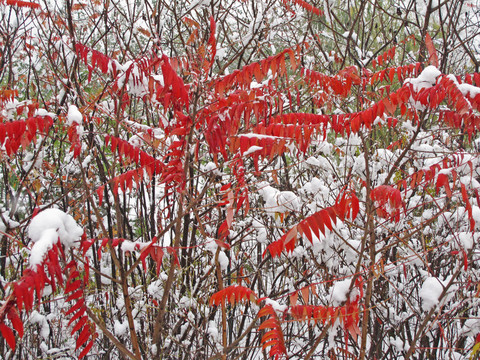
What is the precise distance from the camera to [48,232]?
62.6 inches

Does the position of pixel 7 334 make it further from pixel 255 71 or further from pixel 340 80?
pixel 340 80

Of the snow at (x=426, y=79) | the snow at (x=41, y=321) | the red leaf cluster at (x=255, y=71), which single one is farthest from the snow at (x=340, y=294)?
the snow at (x=41, y=321)

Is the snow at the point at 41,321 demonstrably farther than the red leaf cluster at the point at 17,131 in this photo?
Yes

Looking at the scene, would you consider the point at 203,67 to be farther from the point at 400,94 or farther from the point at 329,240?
the point at 329,240

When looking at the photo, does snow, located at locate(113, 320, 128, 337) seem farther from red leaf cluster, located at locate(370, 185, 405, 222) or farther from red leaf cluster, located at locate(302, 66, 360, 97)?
red leaf cluster, located at locate(302, 66, 360, 97)

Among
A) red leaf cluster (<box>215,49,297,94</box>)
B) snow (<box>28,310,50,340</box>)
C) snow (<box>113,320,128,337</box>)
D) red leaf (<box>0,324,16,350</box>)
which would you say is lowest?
red leaf (<box>0,324,16,350</box>)

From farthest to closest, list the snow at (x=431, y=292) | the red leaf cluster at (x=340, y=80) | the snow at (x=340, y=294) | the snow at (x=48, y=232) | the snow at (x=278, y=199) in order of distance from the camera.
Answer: the red leaf cluster at (x=340, y=80), the snow at (x=278, y=199), the snow at (x=431, y=292), the snow at (x=340, y=294), the snow at (x=48, y=232)

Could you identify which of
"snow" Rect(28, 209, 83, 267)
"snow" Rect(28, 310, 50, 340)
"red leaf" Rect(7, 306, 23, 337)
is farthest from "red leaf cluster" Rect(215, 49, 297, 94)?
"snow" Rect(28, 310, 50, 340)

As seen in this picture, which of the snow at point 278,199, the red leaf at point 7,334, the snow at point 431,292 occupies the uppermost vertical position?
the snow at point 278,199

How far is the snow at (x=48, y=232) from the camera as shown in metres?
1.51

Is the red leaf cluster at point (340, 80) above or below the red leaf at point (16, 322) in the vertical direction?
above

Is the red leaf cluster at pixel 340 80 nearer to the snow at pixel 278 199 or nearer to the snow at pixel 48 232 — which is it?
the snow at pixel 278 199

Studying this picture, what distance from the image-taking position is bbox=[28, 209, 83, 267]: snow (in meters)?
1.51

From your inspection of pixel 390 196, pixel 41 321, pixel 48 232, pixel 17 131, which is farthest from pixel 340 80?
pixel 41 321
